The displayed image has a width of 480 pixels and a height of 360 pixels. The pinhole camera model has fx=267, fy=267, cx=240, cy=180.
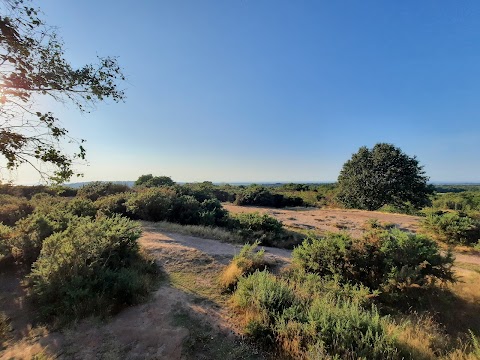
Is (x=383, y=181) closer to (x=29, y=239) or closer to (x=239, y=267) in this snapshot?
(x=239, y=267)

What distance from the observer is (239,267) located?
686cm

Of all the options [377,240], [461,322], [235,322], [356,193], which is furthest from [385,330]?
[356,193]

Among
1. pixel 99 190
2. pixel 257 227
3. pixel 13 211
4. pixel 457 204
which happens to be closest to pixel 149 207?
pixel 257 227

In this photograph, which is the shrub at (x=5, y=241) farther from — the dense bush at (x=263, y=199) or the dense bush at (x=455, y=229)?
the dense bush at (x=263, y=199)

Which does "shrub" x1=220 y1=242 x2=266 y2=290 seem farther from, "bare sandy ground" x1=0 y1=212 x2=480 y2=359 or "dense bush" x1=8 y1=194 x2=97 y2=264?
"dense bush" x1=8 y1=194 x2=97 y2=264

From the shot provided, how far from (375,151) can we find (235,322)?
29349 millimetres

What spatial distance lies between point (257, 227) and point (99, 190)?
1465 centimetres

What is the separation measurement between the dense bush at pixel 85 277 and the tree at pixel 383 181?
2683cm

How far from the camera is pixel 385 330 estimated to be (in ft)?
13.4

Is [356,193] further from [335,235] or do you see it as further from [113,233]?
[113,233]

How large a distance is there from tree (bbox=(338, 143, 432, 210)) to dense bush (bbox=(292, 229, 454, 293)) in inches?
861

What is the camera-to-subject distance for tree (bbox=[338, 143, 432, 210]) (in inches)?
1041

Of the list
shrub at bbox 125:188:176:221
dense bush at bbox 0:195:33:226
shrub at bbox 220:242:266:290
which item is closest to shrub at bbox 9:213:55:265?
dense bush at bbox 0:195:33:226

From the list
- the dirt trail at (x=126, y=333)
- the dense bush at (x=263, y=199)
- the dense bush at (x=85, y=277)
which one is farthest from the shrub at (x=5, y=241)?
the dense bush at (x=263, y=199)
